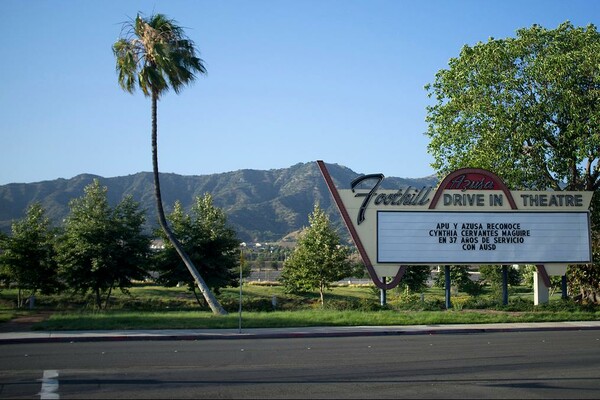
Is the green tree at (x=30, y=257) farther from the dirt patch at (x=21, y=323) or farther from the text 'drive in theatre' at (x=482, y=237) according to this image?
the text 'drive in theatre' at (x=482, y=237)

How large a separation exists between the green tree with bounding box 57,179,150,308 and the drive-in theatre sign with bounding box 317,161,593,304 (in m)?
12.0

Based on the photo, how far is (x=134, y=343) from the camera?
60.6ft

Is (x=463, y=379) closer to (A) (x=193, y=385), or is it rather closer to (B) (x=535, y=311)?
(A) (x=193, y=385)

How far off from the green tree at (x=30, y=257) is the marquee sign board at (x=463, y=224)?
730 inches

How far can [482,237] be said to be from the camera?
28516 millimetres

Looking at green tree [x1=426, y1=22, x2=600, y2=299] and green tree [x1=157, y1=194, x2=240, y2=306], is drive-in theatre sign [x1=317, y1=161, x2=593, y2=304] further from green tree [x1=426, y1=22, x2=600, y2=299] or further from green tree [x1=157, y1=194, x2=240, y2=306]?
green tree [x1=157, y1=194, x2=240, y2=306]

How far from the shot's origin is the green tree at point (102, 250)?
32.2 metres

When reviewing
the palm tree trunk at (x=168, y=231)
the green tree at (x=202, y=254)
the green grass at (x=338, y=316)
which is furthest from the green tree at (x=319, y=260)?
the palm tree trunk at (x=168, y=231)

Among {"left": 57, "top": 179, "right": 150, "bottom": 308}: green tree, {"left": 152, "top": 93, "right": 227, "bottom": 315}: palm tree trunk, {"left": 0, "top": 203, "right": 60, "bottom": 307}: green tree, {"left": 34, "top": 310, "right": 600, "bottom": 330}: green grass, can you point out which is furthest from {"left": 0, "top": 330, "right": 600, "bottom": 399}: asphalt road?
{"left": 0, "top": 203, "right": 60, "bottom": 307}: green tree

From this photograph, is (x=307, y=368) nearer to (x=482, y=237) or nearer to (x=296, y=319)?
(x=296, y=319)

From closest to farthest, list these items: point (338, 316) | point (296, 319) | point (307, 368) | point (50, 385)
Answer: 1. point (50, 385)
2. point (307, 368)
3. point (296, 319)
4. point (338, 316)

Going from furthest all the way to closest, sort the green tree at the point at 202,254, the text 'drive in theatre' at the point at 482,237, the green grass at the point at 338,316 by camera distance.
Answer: the green tree at the point at 202,254
the text 'drive in theatre' at the point at 482,237
the green grass at the point at 338,316

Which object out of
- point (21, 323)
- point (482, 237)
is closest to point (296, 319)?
point (482, 237)

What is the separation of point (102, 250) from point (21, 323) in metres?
8.88
